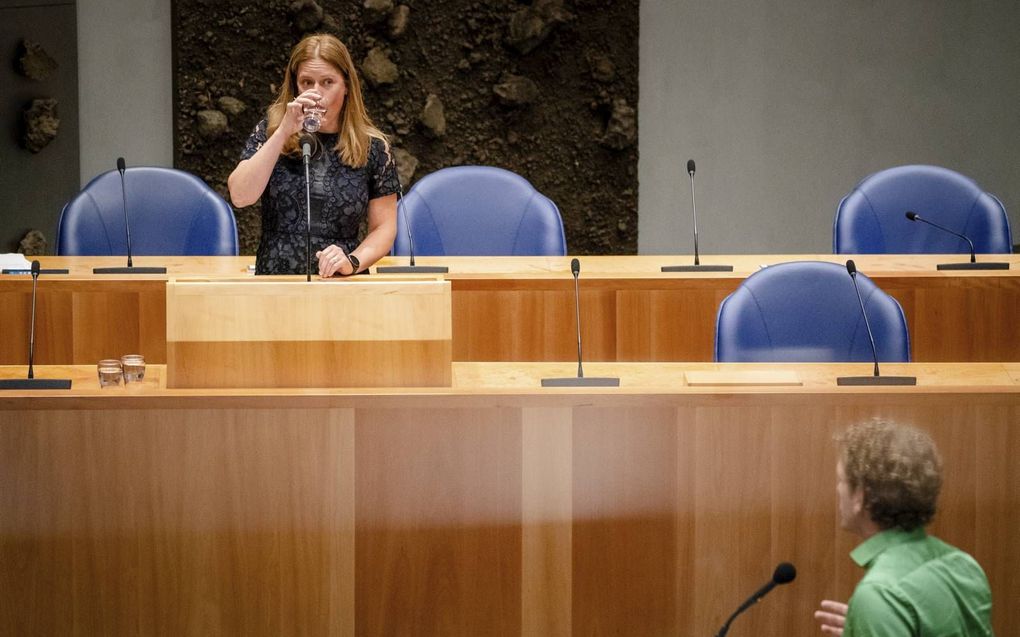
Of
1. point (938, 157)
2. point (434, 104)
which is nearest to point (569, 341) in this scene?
point (434, 104)

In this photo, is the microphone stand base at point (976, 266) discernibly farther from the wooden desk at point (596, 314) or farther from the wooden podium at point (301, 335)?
the wooden podium at point (301, 335)

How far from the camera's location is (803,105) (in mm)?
6457

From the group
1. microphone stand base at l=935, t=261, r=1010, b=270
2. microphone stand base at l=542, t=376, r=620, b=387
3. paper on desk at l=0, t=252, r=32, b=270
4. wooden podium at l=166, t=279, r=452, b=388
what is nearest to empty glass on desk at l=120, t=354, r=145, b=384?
wooden podium at l=166, t=279, r=452, b=388

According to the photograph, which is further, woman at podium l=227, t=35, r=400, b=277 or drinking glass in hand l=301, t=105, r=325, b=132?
woman at podium l=227, t=35, r=400, b=277

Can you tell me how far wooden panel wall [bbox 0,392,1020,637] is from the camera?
2076 millimetres

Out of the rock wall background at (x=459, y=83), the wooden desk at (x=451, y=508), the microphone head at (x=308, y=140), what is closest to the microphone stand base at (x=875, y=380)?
the wooden desk at (x=451, y=508)

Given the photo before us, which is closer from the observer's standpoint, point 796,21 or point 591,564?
point 591,564

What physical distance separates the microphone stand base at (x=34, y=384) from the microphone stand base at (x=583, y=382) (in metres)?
0.94

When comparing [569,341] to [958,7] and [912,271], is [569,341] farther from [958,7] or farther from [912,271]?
[958,7]

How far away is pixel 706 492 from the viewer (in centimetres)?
211

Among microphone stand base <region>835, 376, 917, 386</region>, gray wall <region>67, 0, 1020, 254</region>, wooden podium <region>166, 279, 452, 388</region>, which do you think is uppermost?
gray wall <region>67, 0, 1020, 254</region>

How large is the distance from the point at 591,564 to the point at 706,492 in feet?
0.79

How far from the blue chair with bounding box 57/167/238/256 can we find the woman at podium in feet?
3.24

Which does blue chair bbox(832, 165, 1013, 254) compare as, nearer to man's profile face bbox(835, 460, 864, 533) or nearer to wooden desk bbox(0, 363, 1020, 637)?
wooden desk bbox(0, 363, 1020, 637)
